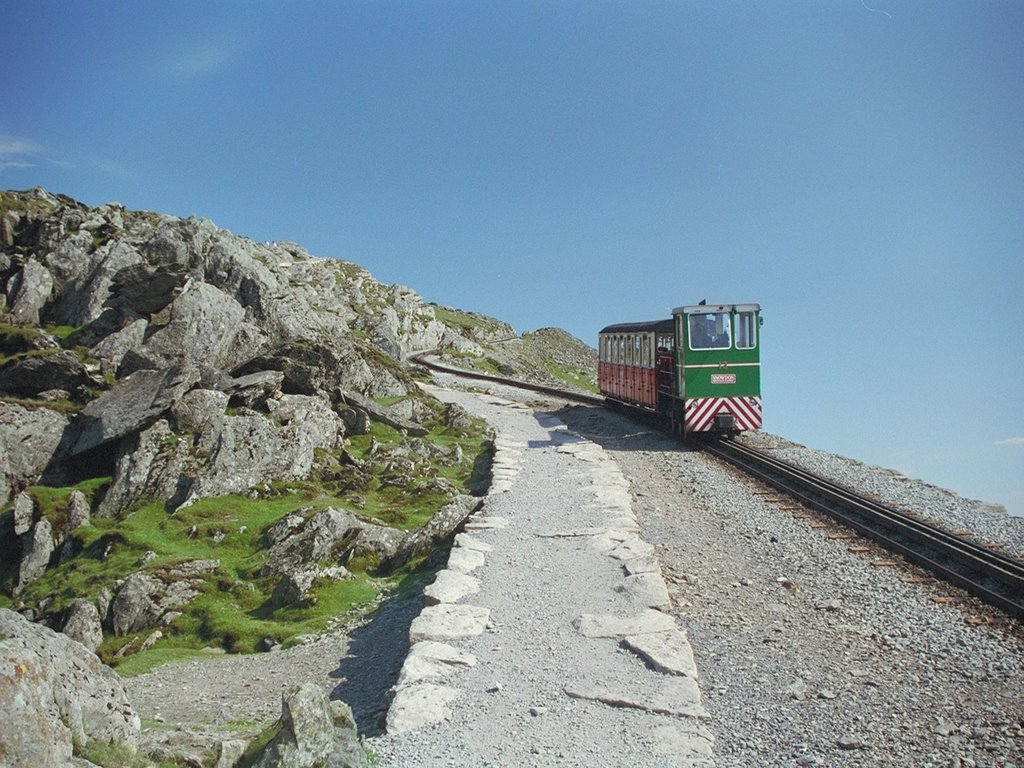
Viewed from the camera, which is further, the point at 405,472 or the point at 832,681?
the point at 405,472

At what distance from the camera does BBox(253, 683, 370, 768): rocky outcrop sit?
637 centimetres

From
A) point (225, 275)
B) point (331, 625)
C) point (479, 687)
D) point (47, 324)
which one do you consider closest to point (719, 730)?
point (479, 687)

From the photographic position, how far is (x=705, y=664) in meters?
9.09

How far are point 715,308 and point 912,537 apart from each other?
12.4 metres

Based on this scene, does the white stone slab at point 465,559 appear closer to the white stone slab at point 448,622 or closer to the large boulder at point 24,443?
the white stone slab at point 448,622

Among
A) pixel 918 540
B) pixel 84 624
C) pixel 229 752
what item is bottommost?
pixel 84 624

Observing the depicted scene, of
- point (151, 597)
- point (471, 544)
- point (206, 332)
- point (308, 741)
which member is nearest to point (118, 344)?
point (206, 332)

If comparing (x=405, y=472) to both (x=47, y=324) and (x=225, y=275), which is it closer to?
(x=225, y=275)

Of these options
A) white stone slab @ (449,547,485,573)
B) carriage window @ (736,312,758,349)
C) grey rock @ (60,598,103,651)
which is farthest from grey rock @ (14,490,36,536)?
carriage window @ (736,312,758,349)

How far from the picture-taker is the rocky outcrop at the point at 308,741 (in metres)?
6.37

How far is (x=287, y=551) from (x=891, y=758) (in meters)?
11.7

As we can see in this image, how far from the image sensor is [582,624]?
9992 millimetres

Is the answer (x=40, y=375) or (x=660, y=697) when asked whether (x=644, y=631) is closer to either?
(x=660, y=697)

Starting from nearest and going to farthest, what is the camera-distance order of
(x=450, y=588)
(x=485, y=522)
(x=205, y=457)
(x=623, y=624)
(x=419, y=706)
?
(x=419, y=706) < (x=623, y=624) < (x=450, y=588) < (x=485, y=522) < (x=205, y=457)
